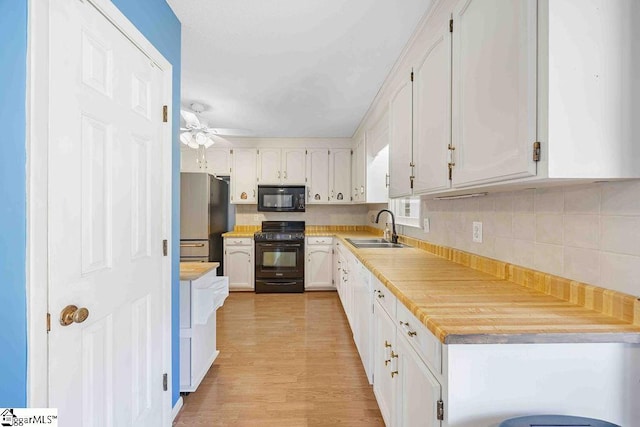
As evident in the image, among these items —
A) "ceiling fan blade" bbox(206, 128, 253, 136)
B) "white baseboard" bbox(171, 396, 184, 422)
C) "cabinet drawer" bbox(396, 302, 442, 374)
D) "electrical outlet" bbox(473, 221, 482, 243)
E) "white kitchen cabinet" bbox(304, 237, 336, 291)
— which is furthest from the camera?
"white kitchen cabinet" bbox(304, 237, 336, 291)

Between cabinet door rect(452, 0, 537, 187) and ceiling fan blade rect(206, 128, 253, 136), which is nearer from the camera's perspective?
cabinet door rect(452, 0, 537, 187)

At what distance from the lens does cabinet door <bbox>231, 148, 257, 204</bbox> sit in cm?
462

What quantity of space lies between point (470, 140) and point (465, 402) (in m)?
0.93

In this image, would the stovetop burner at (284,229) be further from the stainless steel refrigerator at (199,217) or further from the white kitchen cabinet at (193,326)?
the white kitchen cabinet at (193,326)

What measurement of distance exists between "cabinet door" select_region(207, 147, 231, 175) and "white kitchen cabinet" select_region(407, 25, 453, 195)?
11.1ft

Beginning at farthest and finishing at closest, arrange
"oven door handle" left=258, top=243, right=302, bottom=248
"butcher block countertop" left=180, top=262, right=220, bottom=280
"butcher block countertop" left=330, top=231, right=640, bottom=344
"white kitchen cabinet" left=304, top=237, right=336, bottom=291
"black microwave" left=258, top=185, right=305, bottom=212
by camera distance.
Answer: "black microwave" left=258, top=185, right=305, bottom=212
"white kitchen cabinet" left=304, top=237, right=336, bottom=291
"oven door handle" left=258, top=243, right=302, bottom=248
"butcher block countertop" left=180, top=262, right=220, bottom=280
"butcher block countertop" left=330, top=231, right=640, bottom=344

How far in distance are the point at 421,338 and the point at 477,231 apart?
874 mm

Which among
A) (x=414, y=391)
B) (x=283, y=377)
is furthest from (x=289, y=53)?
(x=283, y=377)

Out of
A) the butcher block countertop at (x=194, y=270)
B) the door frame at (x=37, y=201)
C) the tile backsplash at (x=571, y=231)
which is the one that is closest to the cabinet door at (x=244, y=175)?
the butcher block countertop at (x=194, y=270)

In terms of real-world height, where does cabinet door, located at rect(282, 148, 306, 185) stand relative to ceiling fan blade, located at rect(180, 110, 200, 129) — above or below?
below

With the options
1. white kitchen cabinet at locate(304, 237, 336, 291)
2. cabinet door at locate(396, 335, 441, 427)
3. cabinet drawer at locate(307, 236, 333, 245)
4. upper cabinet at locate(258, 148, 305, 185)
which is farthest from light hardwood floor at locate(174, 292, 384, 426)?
upper cabinet at locate(258, 148, 305, 185)

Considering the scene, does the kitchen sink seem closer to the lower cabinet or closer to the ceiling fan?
the lower cabinet

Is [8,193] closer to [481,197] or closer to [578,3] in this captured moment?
[578,3]

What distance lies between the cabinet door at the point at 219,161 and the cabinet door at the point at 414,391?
3926 millimetres
